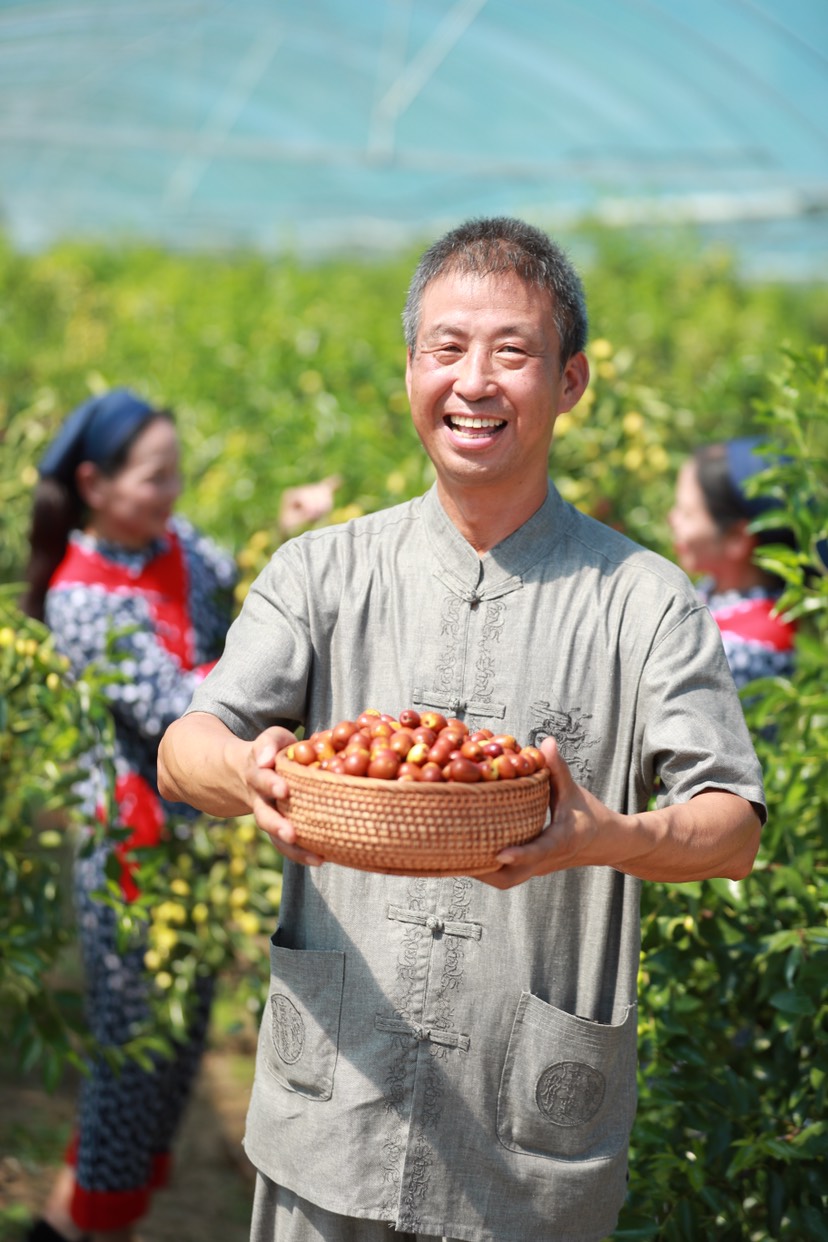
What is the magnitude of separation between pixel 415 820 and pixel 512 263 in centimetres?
64

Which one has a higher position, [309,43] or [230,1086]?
[309,43]

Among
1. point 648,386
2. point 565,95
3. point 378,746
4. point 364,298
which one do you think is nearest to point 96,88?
point 565,95

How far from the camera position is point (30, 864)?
2.44 metres

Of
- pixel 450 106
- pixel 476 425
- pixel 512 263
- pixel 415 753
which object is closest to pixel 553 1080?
pixel 415 753

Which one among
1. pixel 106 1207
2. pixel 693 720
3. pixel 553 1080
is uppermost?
pixel 693 720

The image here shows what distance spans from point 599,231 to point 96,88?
30.2 feet

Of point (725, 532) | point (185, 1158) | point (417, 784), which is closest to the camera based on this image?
point (417, 784)

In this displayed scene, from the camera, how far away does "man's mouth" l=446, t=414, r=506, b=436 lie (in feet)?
Answer: 5.13

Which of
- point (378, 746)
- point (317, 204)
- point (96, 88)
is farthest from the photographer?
point (317, 204)

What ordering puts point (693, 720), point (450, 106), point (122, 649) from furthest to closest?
point (450, 106) < point (122, 649) < point (693, 720)

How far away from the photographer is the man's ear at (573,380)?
163 centimetres

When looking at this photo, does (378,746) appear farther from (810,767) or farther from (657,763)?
(810,767)

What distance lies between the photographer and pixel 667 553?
3.11 m

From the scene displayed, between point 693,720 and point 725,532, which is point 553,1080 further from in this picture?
point 725,532
